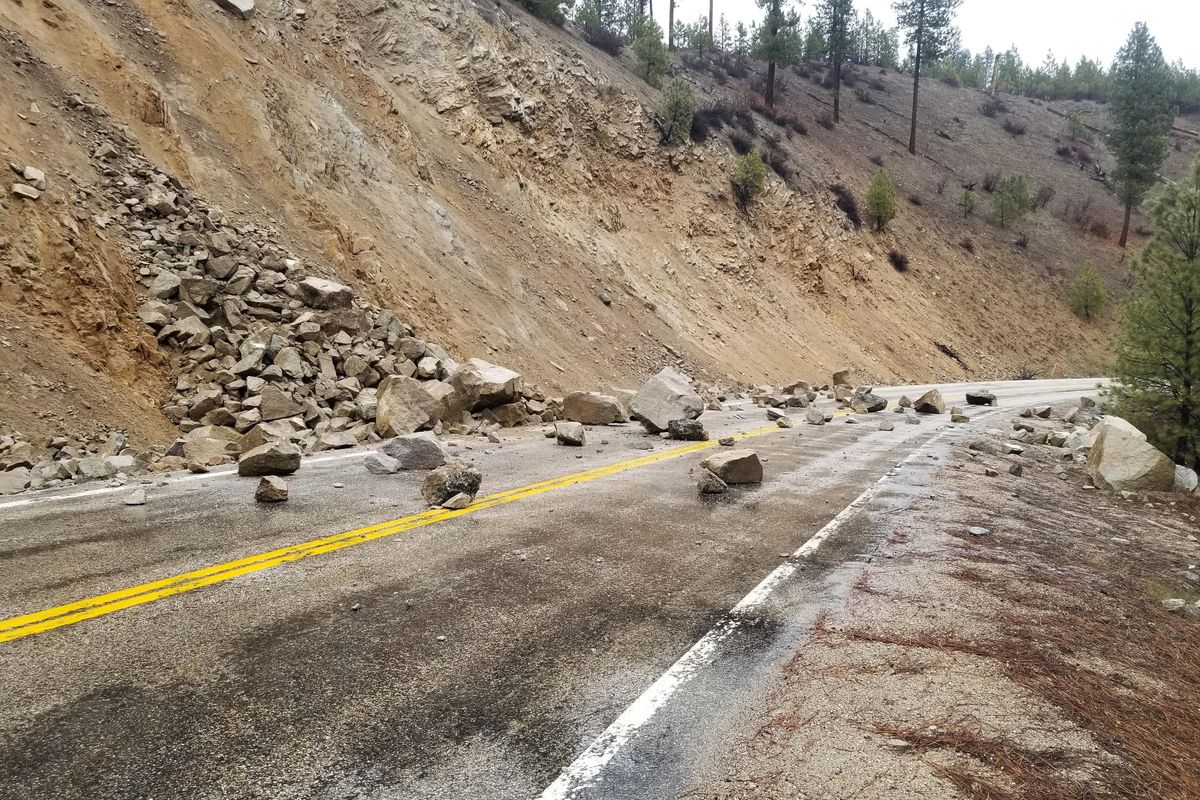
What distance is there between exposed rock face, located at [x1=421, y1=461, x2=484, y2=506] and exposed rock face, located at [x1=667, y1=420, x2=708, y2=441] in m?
5.62

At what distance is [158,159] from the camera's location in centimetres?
1384

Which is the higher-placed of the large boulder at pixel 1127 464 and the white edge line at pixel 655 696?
the white edge line at pixel 655 696

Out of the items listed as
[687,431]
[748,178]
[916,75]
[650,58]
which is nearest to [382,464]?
[687,431]

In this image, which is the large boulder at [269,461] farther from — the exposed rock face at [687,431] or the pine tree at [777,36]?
the pine tree at [777,36]

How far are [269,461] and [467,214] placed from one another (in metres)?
15.7

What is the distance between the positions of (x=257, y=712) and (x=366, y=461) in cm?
582

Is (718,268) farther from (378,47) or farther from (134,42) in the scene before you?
(134,42)

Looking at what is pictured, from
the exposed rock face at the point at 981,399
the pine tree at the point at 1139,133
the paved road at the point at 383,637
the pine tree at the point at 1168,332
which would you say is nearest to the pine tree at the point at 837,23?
the pine tree at the point at 1139,133

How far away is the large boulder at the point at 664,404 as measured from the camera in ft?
41.9

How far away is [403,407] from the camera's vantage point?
450 inches

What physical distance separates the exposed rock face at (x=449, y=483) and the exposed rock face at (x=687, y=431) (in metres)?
5.62

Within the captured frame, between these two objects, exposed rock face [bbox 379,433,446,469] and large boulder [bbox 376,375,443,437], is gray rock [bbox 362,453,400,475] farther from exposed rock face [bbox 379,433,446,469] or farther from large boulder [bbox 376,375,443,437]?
large boulder [bbox 376,375,443,437]

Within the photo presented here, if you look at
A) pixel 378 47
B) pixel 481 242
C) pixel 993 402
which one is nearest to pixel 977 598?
pixel 481 242

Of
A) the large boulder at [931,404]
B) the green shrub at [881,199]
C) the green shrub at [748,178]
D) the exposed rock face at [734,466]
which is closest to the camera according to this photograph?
the exposed rock face at [734,466]
